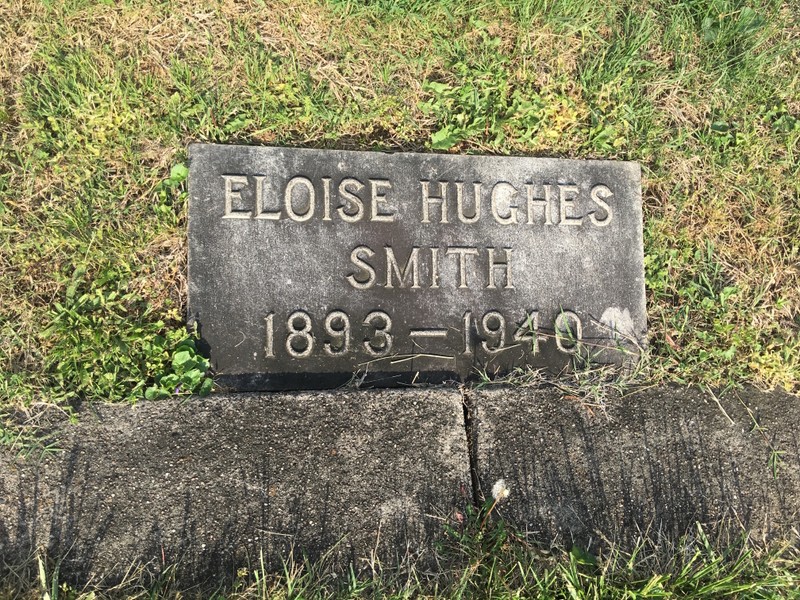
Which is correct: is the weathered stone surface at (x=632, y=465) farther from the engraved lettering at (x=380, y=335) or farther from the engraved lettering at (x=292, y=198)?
the engraved lettering at (x=292, y=198)

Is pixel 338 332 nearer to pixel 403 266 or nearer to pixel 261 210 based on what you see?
pixel 403 266

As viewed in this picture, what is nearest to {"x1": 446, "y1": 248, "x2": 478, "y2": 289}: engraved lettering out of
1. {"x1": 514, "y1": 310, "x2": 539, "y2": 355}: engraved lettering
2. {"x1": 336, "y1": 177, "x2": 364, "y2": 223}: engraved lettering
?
{"x1": 514, "y1": 310, "x2": 539, "y2": 355}: engraved lettering

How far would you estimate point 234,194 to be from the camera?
7.47 feet

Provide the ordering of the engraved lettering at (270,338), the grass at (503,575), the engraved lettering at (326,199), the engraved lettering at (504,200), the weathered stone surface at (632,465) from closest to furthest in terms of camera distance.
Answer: the grass at (503,575), the weathered stone surface at (632,465), the engraved lettering at (270,338), the engraved lettering at (326,199), the engraved lettering at (504,200)

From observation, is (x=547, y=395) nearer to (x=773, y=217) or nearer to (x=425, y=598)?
(x=425, y=598)

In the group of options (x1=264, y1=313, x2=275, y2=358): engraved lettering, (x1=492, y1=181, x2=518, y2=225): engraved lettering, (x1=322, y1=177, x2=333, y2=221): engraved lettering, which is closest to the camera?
(x1=264, y1=313, x2=275, y2=358): engraved lettering

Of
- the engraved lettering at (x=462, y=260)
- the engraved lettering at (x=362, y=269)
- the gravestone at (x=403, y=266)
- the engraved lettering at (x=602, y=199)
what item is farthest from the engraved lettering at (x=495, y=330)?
the engraved lettering at (x=602, y=199)

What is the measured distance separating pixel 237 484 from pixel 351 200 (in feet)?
3.39

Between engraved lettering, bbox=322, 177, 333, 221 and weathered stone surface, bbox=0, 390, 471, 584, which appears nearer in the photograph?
weathered stone surface, bbox=0, 390, 471, 584

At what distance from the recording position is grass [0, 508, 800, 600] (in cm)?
182

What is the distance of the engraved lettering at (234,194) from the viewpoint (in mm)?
2258

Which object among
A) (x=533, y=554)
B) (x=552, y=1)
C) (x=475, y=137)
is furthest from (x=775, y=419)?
(x=552, y=1)

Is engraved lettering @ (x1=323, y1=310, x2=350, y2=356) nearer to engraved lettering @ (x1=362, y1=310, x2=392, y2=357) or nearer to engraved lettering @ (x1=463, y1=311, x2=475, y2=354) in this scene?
engraved lettering @ (x1=362, y1=310, x2=392, y2=357)

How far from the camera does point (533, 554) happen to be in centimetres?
199
